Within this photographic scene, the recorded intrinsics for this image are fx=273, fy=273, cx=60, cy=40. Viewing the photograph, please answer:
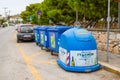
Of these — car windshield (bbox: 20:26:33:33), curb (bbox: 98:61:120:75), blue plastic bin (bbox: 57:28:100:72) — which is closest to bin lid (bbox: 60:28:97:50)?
blue plastic bin (bbox: 57:28:100:72)

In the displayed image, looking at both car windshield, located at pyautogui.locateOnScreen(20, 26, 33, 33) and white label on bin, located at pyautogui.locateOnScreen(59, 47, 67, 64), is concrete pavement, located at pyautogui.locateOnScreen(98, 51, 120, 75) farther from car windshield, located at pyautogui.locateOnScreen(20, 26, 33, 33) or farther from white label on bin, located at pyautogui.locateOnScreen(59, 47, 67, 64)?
car windshield, located at pyautogui.locateOnScreen(20, 26, 33, 33)

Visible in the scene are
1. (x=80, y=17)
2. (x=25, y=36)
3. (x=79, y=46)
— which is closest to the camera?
(x=79, y=46)

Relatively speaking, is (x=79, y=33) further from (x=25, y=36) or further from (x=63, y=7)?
(x=63, y=7)

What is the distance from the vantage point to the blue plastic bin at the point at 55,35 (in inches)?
494

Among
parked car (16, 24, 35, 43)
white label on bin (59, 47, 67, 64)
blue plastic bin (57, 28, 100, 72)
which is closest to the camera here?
blue plastic bin (57, 28, 100, 72)

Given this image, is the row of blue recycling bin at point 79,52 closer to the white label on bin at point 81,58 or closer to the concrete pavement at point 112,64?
the white label on bin at point 81,58

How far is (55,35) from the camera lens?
1297cm

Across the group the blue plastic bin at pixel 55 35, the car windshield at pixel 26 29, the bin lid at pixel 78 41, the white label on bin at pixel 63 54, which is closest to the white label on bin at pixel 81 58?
the bin lid at pixel 78 41

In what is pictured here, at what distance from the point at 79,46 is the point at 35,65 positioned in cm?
231

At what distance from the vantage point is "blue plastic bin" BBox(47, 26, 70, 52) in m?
12.5

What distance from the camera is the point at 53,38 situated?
13.4 m

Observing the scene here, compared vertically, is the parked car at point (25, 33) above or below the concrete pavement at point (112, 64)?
above

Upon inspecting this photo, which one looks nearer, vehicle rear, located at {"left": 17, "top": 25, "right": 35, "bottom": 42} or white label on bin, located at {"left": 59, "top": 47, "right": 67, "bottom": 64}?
white label on bin, located at {"left": 59, "top": 47, "right": 67, "bottom": 64}

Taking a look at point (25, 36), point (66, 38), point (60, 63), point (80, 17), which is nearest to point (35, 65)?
point (60, 63)
